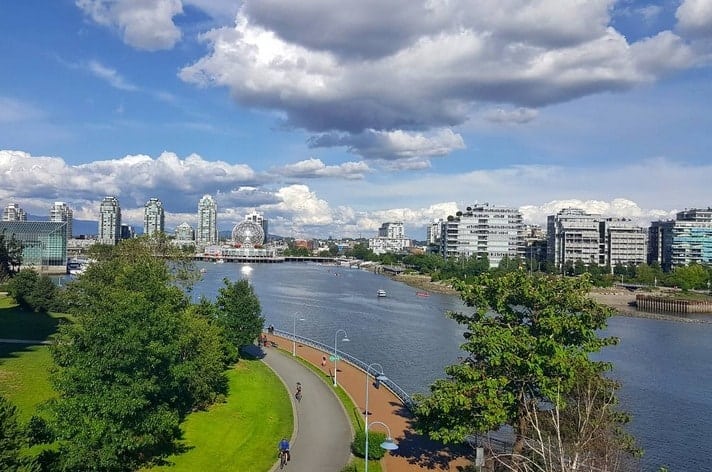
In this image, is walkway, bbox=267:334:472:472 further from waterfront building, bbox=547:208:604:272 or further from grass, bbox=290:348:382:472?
waterfront building, bbox=547:208:604:272

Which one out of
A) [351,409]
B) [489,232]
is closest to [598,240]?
[489,232]

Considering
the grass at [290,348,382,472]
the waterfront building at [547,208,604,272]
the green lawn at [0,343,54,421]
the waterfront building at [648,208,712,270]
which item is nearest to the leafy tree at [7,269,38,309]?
the green lawn at [0,343,54,421]

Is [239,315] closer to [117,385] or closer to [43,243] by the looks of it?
[117,385]

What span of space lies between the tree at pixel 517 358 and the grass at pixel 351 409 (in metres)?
2.10

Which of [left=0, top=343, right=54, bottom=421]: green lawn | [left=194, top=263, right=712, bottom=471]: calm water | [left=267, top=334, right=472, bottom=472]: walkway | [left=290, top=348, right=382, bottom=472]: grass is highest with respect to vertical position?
[left=0, top=343, right=54, bottom=421]: green lawn

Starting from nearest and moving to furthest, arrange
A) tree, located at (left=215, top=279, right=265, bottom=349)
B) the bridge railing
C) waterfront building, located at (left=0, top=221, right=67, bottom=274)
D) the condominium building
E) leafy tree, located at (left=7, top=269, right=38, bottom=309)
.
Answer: the bridge railing → tree, located at (left=215, top=279, right=265, bottom=349) → leafy tree, located at (left=7, top=269, right=38, bottom=309) → waterfront building, located at (left=0, top=221, right=67, bottom=274) → the condominium building

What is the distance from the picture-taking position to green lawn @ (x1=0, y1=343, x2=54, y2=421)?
22028 mm

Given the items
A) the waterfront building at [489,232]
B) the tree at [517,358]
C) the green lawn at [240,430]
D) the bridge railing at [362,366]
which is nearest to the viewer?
the tree at [517,358]

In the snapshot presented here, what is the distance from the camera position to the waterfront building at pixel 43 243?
113875 mm

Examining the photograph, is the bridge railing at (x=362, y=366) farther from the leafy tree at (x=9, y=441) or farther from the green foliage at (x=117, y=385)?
the leafy tree at (x=9, y=441)

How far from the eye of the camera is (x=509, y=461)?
18781 mm

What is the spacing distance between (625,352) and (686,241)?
95320mm

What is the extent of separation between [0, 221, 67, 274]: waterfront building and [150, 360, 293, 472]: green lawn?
100m

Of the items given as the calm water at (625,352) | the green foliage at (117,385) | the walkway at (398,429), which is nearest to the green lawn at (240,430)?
the green foliage at (117,385)
